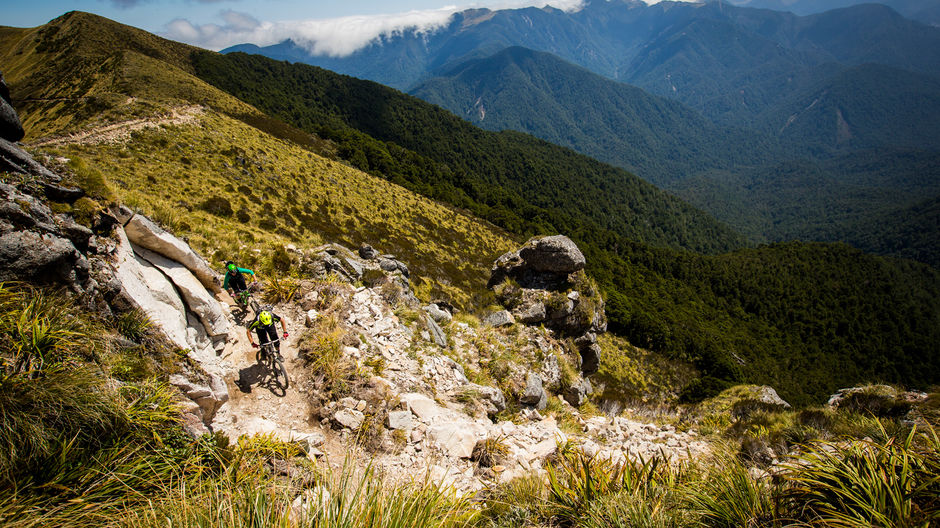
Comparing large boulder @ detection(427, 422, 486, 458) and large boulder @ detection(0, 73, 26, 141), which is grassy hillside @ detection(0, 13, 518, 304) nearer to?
large boulder @ detection(0, 73, 26, 141)

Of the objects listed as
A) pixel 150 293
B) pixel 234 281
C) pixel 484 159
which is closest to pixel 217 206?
pixel 234 281

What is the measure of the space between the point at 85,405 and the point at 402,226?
32.8 m

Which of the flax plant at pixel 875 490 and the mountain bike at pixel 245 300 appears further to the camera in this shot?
the mountain bike at pixel 245 300

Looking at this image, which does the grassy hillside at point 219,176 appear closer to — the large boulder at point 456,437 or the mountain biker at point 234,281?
the mountain biker at point 234,281

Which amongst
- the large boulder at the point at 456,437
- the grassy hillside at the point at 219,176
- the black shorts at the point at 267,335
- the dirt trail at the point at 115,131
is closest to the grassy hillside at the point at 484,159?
the grassy hillside at the point at 219,176

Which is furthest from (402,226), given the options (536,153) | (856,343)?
(536,153)

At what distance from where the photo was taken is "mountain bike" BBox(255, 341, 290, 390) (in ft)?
21.2

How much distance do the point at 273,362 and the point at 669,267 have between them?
93586mm

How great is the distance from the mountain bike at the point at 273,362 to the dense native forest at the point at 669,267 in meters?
35.1

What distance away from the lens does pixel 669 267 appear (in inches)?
3307

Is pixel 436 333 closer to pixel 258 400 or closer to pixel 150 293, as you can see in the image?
pixel 258 400

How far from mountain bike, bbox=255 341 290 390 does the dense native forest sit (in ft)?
115

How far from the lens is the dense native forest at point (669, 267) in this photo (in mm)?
50906

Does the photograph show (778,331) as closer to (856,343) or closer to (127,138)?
(856,343)
